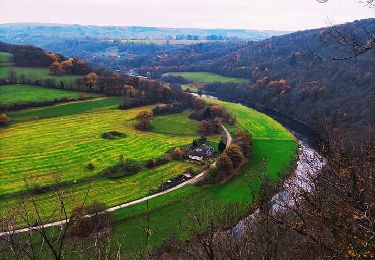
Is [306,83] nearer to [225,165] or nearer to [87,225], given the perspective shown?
[225,165]

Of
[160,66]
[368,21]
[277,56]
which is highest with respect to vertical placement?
[368,21]

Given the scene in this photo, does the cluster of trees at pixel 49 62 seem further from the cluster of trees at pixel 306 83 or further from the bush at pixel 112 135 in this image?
the bush at pixel 112 135

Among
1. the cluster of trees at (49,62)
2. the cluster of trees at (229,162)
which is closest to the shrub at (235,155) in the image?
the cluster of trees at (229,162)

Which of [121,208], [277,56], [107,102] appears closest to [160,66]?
[277,56]

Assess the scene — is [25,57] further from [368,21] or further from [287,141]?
[368,21]

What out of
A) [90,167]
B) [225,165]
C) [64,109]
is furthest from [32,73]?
[225,165]
